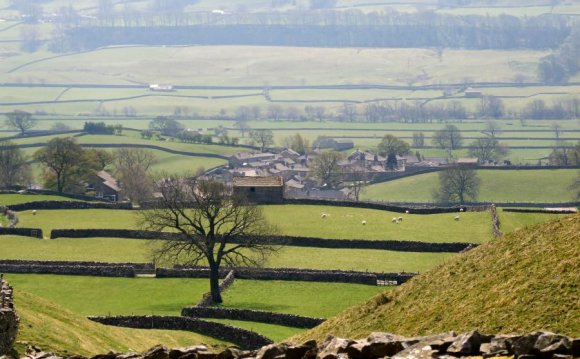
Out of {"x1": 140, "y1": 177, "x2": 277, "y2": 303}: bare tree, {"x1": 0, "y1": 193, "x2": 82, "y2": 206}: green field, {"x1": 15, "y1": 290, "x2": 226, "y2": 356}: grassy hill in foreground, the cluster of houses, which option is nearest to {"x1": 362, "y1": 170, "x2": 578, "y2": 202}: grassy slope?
the cluster of houses

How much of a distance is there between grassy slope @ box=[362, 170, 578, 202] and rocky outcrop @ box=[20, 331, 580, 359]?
114m

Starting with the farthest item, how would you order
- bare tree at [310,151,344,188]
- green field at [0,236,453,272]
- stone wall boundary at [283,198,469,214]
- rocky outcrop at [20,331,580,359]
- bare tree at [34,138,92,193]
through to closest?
bare tree at [310,151,344,188]
bare tree at [34,138,92,193]
stone wall boundary at [283,198,469,214]
green field at [0,236,453,272]
rocky outcrop at [20,331,580,359]

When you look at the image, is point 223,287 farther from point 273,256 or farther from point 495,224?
point 495,224

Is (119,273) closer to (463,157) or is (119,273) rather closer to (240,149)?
(240,149)

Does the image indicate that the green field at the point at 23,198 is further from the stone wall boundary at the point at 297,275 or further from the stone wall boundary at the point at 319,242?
the stone wall boundary at the point at 297,275

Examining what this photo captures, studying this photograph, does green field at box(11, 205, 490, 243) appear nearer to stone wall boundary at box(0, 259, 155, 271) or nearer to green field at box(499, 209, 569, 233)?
green field at box(499, 209, 569, 233)

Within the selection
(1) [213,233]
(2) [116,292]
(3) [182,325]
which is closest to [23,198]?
(2) [116,292]

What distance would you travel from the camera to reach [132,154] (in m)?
154

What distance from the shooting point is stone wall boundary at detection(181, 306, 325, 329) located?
192ft

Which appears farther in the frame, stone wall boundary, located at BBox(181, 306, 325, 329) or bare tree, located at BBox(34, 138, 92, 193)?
bare tree, located at BBox(34, 138, 92, 193)

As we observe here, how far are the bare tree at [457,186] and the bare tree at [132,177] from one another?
3045 centimetres

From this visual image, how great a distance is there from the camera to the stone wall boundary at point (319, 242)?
77.9m

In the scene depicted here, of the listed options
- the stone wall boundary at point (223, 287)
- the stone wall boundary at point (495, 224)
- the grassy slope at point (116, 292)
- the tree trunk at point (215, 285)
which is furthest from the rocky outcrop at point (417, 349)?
the stone wall boundary at point (495, 224)

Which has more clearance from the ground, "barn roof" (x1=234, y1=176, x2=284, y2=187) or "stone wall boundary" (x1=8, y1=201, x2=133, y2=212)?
"barn roof" (x1=234, y1=176, x2=284, y2=187)
